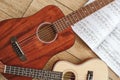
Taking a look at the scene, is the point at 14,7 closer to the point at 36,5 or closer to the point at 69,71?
the point at 36,5

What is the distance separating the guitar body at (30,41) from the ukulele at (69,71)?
0.03 m

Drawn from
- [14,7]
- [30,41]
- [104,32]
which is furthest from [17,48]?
[104,32]

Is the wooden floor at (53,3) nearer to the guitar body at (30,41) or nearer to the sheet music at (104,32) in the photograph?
the sheet music at (104,32)

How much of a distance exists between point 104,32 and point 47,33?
1.07 ft

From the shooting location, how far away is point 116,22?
139 cm

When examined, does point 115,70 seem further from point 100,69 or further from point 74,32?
point 74,32

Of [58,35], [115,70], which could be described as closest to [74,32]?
[58,35]

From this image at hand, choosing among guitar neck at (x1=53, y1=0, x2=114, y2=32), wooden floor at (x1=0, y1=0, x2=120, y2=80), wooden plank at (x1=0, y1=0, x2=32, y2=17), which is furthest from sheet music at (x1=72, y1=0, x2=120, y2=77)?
wooden plank at (x1=0, y1=0, x2=32, y2=17)

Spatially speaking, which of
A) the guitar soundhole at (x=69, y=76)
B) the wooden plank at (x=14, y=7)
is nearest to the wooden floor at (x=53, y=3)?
the wooden plank at (x=14, y=7)

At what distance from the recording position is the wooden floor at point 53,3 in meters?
1.35

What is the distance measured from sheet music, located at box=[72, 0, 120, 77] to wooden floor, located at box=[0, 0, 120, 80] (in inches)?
1.4

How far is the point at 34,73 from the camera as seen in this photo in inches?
47.2

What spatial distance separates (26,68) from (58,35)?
20cm

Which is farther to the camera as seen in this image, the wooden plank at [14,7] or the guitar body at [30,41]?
the wooden plank at [14,7]
